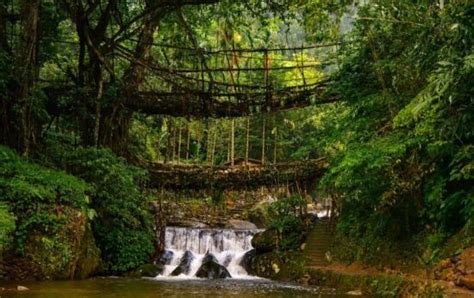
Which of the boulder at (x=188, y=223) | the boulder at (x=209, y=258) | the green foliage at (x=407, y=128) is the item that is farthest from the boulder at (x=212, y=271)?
the boulder at (x=188, y=223)

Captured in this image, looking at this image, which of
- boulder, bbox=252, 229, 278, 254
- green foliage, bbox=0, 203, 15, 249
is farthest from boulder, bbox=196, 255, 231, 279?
green foliage, bbox=0, 203, 15, 249

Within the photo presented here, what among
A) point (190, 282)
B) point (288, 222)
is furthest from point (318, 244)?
point (190, 282)

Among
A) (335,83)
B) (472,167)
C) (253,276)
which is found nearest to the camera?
(472,167)

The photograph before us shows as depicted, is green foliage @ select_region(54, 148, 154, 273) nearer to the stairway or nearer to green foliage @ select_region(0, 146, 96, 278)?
green foliage @ select_region(0, 146, 96, 278)

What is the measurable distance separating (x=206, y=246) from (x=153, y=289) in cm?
749

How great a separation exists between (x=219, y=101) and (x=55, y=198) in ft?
15.6

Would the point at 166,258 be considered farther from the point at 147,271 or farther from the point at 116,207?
the point at 116,207

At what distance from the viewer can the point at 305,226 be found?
16.2 meters

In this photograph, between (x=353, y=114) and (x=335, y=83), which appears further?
(x=335, y=83)

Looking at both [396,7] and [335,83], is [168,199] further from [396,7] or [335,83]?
[396,7]

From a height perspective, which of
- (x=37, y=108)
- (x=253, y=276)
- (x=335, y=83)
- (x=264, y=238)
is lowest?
(x=253, y=276)

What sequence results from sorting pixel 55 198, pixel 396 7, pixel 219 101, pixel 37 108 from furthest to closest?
pixel 219 101 < pixel 37 108 < pixel 55 198 < pixel 396 7

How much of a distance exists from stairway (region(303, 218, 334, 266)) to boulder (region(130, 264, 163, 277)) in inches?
157

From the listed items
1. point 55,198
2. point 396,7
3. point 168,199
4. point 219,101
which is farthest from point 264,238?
point 396,7
